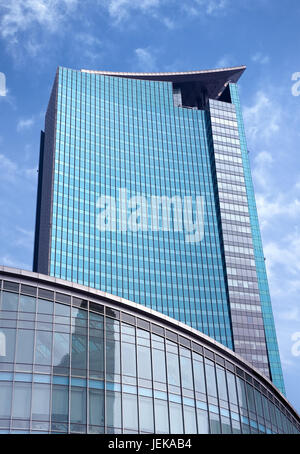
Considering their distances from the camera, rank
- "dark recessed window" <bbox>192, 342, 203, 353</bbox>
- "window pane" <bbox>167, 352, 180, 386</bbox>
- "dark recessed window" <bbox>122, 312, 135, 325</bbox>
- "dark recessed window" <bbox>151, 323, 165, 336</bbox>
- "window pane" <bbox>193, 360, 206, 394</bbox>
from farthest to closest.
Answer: "dark recessed window" <bbox>192, 342, 203, 353</bbox>
"dark recessed window" <bbox>151, 323, 165, 336</bbox>
"window pane" <bbox>193, 360, 206, 394</bbox>
"dark recessed window" <bbox>122, 312, 135, 325</bbox>
"window pane" <bbox>167, 352, 180, 386</bbox>

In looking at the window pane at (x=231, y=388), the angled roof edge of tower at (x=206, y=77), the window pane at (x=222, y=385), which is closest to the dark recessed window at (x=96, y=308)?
the window pane at (x=222, y=385)

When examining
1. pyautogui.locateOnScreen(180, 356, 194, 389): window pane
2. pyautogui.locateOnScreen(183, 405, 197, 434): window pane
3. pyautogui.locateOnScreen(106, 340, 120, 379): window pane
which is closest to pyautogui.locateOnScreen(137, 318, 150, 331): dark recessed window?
pyautogui.locateOnScreen(106, 340, 120, 379): window pane

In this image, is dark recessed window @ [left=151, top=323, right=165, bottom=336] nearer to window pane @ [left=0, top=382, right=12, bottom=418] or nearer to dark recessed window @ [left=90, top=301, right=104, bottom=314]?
dark recessed window @ [left=90, top=301, right=104, bottom=314]

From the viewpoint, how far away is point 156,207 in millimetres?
151500

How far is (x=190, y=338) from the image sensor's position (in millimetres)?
53781

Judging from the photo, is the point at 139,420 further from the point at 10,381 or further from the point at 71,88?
the point at 71,88

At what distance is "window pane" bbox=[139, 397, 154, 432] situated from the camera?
45750 mm

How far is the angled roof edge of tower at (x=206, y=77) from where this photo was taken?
17912 cm

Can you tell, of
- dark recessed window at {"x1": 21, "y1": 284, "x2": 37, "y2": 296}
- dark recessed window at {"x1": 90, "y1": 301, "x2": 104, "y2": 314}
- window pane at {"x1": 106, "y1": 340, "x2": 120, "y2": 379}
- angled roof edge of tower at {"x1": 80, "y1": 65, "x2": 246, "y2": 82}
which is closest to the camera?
window pane at {"x1": 106, "y1": 340, "x2": 120, "y2": 379}

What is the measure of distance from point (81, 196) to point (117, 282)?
22.8 m

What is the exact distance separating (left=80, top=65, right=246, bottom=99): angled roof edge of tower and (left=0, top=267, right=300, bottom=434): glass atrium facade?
13355 centimetres

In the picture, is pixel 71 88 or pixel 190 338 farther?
pixel 71 88

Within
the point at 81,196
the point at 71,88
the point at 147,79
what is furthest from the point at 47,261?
the point at 147,79

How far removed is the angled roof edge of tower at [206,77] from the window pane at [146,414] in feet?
458
